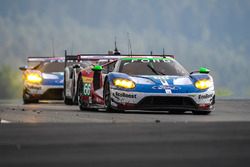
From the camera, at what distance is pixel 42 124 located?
1309 cm

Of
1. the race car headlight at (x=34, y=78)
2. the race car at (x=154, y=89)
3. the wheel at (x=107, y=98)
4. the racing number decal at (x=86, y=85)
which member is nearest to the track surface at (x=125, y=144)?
the race car at (x=154, y=89)

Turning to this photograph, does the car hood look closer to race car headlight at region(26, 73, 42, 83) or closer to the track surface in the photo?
race car headlight at region(26, 73, 42, 83)

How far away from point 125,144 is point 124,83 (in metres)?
9.10

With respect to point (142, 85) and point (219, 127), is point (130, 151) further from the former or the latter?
point (142, 85)

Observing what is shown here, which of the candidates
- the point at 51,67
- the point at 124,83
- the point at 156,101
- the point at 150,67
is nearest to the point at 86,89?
the point at 150,67

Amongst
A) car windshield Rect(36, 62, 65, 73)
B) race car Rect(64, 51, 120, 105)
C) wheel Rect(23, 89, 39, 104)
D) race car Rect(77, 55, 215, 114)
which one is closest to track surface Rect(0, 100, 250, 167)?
race car Rect(77, 55, 215, 114)

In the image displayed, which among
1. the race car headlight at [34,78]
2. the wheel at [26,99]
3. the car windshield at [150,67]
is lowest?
the wheel at [26,99]

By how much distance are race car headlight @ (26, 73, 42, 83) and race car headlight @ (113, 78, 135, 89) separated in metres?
10.0

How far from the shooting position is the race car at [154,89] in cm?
1839

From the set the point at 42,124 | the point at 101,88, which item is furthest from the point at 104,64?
the point at 42,124

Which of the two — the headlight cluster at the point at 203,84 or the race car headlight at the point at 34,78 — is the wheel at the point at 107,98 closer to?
the headlight cluster at the point at 203,84

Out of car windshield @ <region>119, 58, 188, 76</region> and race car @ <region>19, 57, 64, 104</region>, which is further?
race car @ <region>19, 57, 64, 104</region>

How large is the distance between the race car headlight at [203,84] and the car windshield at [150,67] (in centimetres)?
71

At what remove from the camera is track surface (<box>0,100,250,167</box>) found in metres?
7.64
